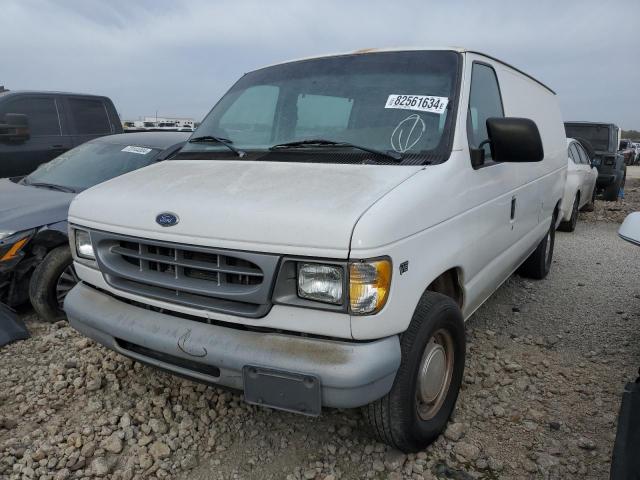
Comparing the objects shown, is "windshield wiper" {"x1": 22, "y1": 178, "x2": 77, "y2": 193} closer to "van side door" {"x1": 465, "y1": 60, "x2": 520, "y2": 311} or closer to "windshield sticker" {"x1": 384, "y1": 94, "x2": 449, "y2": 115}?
"windshield sticker" {"x1": 384, "y1": 94, "x2": 449, "y2": 115}

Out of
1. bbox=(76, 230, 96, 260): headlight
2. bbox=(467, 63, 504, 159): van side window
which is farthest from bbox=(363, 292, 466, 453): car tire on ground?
bbox=(76, 230, 96, 260): headlight

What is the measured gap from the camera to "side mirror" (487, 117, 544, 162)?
2.69m

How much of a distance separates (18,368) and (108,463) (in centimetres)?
135

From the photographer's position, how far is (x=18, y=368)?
11.3ft

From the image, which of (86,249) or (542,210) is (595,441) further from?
(86,249)

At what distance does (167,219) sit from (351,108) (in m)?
1.27

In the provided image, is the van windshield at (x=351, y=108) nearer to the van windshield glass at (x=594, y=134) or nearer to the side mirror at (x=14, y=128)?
the side mirror at (x=14, y=128)

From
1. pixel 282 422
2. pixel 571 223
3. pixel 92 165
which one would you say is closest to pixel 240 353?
pixel 282 422

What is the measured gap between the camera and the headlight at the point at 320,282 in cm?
203

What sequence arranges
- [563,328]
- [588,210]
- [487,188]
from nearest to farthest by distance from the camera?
[487,188]
[563,328]
[588,210]

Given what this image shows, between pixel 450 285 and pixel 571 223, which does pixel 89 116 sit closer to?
pixel 450 285

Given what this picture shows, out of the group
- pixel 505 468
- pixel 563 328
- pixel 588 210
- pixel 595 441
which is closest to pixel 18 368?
pixel 505 468

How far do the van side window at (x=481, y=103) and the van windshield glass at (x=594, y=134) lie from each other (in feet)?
32.9

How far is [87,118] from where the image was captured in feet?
25.5
